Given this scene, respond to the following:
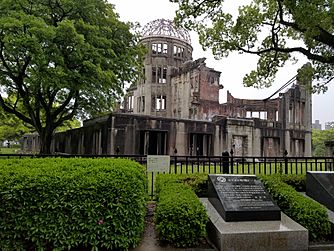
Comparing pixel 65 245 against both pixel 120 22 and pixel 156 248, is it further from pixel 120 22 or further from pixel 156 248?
pixel 120 22

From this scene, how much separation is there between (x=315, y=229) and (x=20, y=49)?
16879 millimetres

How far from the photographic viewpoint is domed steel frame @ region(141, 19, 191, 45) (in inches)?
1693

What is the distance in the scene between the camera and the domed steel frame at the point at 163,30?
4300cm

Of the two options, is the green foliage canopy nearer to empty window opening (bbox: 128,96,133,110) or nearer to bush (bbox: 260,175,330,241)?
bush (bbox: 260,175,330,241)

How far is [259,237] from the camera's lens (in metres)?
4.72

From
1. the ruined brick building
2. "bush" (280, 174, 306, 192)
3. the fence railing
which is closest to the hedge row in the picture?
the fence railing

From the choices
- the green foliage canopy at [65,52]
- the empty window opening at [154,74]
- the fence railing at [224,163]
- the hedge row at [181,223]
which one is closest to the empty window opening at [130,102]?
the empty window opening at [154,74]

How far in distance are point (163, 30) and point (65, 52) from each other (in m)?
29.0

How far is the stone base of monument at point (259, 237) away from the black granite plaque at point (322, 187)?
1.99 meters

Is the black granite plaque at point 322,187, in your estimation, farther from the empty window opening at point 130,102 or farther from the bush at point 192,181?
the empty window opening at point 130,102

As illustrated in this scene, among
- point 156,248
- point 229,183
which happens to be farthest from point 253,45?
point 156,248

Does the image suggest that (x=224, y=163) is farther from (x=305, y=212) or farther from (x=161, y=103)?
(x=161, y=103)

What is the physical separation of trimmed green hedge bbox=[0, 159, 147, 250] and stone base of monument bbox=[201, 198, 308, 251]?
1.46m

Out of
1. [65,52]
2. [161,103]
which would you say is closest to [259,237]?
[65,52]
